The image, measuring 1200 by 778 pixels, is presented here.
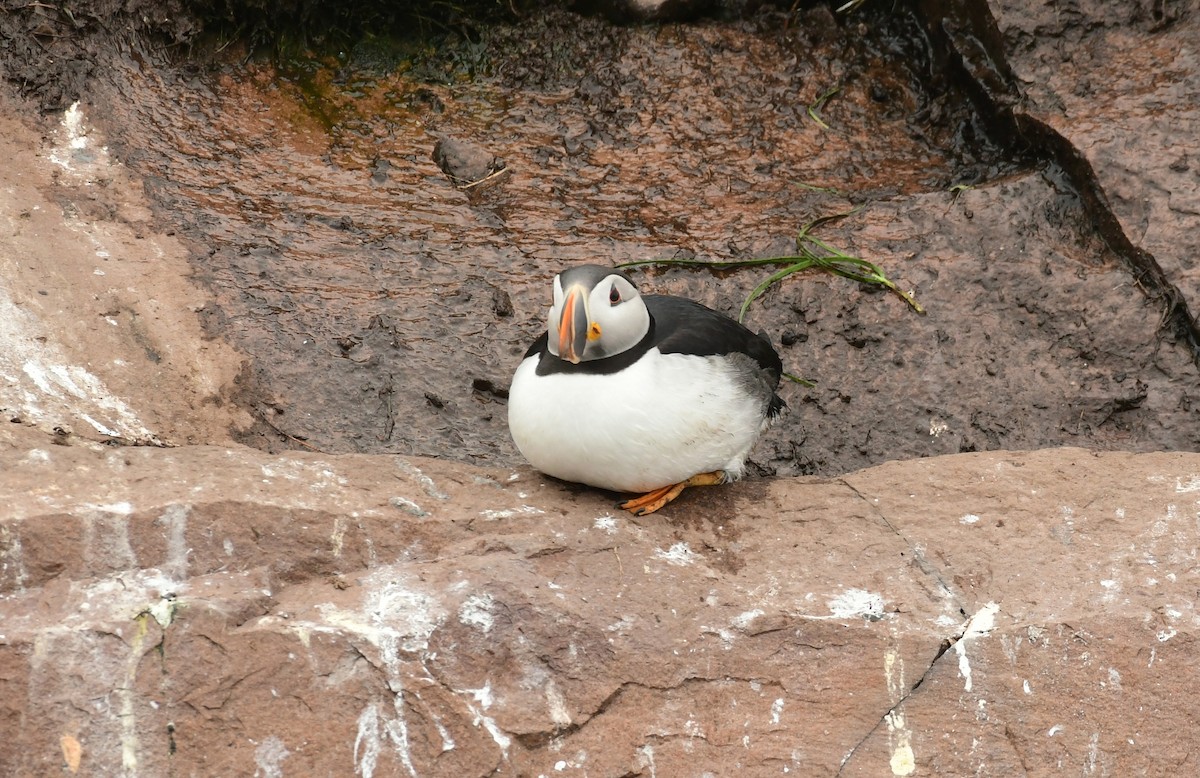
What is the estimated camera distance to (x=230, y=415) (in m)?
4.77

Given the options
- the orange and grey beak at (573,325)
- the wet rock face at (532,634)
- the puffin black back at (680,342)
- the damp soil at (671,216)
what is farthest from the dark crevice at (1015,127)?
the orange and grey beak at (573,325)

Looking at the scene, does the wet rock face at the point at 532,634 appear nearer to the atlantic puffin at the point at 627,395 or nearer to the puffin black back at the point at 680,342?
the atlantic puffin at the point at 627,395

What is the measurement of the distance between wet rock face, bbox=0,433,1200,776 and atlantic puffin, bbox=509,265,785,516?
19cm

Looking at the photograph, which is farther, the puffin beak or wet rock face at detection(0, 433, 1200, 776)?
the puffin beak

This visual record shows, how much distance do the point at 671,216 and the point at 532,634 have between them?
3.11 meters

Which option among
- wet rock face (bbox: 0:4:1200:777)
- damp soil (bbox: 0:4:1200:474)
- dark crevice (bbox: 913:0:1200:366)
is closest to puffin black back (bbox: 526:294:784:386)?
wet rock face (bbox: 0:4:1200:777)

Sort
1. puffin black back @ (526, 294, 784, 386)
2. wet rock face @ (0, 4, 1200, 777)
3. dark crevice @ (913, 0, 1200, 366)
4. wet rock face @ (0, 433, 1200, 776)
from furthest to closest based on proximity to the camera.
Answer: dark crevice @ (913, 0, 1200, 366)
puffin black back @ (526, 294, 784, 386)
wet rock face @ (0, 4, 1200, 777)
wet rock face @ (0, 433, 1200, 776)

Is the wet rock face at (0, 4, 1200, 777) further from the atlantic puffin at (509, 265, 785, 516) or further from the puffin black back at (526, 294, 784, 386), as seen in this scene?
the puffin black back at (526, 294, 784, 386)

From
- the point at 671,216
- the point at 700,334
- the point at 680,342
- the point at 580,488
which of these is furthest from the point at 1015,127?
the point at 580,488

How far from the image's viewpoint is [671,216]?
6.12 metres

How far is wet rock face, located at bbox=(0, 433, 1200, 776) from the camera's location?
3.24 m

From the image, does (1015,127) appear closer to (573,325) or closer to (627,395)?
(627,395)

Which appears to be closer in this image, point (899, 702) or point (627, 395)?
point (899, 702)

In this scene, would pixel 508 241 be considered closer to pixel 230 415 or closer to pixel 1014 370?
pixel 230 415
